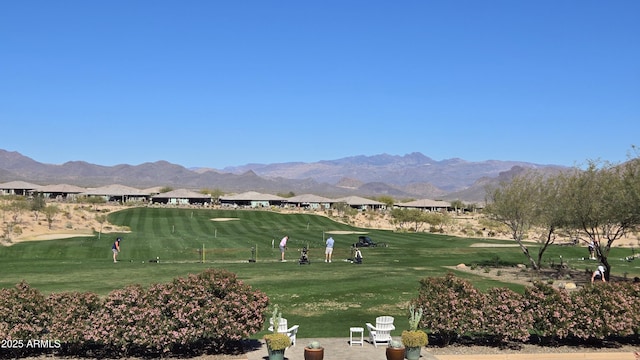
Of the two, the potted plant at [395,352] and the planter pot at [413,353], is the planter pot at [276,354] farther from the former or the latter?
the planter pot at [413,353]

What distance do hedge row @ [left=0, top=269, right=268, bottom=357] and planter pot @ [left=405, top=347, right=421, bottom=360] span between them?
4.84 meters

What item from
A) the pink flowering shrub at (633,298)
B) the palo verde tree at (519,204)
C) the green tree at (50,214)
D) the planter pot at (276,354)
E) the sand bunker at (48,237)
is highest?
the palo verde tree at (519,204)

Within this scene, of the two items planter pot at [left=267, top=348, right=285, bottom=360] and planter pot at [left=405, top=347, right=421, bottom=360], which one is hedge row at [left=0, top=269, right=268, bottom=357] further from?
planter pot at [left=405, top=347, right=421, bottom=360]

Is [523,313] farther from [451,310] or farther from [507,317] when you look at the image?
[451,310]

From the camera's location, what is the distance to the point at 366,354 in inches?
693

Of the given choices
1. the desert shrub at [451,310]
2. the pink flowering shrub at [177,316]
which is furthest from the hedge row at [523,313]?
the pink flowering shrub at [177,316]

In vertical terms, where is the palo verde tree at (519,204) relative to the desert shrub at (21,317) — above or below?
above

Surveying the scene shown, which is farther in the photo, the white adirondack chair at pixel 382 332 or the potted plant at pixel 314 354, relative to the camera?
the white adirondack chair at pixel 382 332

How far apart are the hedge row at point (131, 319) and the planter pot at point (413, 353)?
4.84m

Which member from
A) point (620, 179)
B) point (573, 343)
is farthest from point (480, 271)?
point (573, 343)

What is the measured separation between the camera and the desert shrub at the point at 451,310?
18734mm

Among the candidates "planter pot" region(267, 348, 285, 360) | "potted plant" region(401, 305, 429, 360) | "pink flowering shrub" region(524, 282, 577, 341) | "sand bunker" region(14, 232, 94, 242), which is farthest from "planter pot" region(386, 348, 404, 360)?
"sand bunker" region(14, 232, 94, 242)

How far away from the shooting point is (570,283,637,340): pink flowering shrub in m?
19.0

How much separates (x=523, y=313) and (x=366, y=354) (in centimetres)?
597
